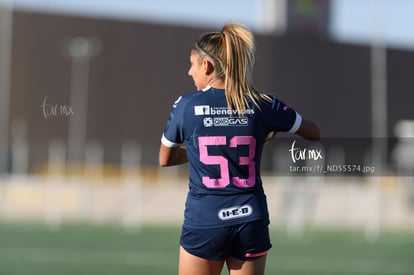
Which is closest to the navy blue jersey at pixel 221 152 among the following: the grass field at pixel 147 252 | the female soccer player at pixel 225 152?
the female soccer player at pixel 225 152

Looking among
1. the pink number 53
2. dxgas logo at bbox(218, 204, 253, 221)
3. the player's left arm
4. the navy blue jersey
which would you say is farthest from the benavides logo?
dxgas logo at bbox(218, 204, 253, 221)

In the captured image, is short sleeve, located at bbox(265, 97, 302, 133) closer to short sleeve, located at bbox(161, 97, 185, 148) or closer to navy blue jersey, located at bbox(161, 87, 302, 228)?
navy blue jersey, located at bbox(161, 87, 302, 228)

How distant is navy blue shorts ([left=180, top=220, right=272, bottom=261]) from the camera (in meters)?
4.79

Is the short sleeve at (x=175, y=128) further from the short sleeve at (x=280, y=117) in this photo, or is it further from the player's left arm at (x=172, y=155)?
the short sleeve at (x=280, y=117)

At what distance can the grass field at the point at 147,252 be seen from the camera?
12.6 metres

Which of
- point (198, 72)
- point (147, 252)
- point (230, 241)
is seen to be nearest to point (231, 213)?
point (230, 241)

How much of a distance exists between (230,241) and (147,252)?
10887 mm

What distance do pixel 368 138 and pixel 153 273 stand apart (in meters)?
5.28

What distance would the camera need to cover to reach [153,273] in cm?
1198

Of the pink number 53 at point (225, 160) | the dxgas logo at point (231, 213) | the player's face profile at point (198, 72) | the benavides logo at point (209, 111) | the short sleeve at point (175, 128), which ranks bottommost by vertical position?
the dxgas logo at point (231, 213)

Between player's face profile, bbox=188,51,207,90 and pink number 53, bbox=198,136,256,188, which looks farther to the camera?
player's face profile, bbox=188,51,207,90

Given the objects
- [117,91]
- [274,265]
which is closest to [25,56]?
[117,91]

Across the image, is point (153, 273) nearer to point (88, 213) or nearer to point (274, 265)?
point (274, 265)

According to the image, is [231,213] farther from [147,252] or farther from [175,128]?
[147,252]
